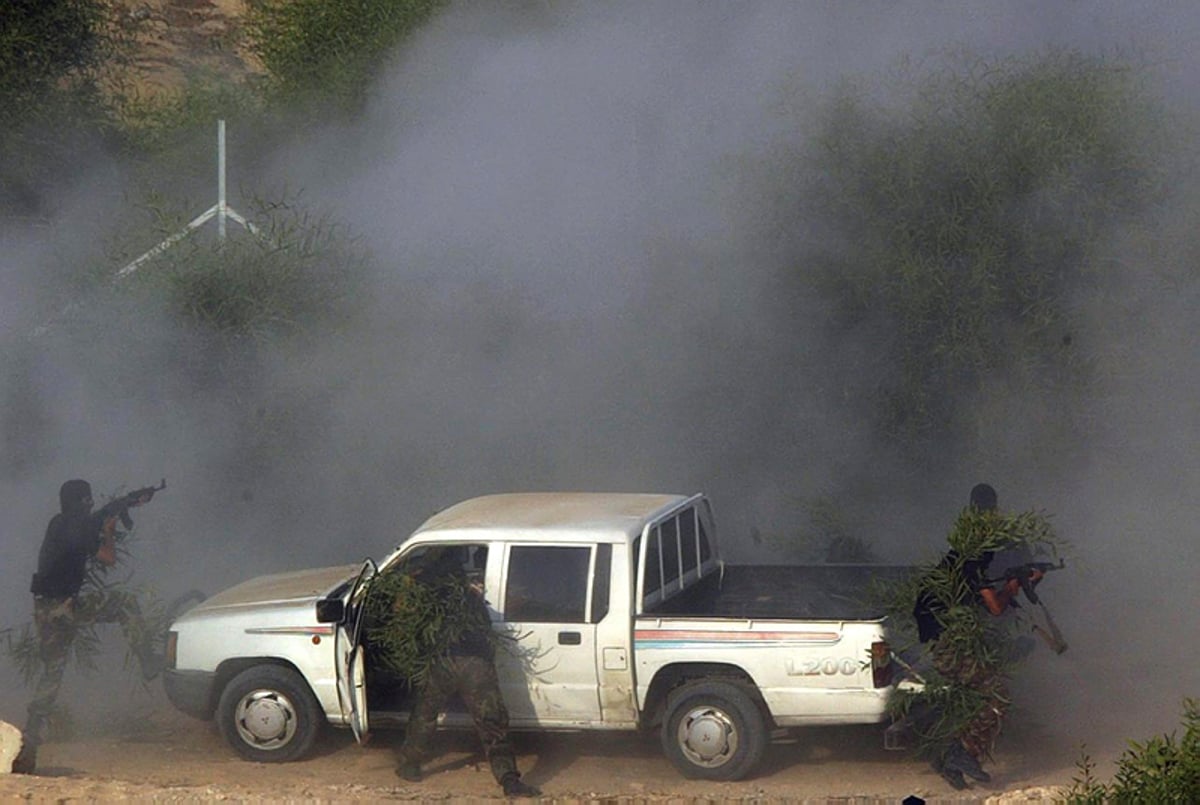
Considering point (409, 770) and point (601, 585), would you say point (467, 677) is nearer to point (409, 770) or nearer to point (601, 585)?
point (409, 770)

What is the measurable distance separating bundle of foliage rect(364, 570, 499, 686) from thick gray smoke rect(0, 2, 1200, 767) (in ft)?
11.6

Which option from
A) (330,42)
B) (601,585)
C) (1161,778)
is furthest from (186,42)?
(1161,778)

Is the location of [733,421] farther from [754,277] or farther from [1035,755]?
[1035,755]

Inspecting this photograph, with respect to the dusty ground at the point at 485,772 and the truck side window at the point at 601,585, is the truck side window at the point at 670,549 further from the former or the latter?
the dusty ground at the point at 485,772

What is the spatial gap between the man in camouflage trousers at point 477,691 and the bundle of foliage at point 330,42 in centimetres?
853

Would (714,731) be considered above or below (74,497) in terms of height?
below

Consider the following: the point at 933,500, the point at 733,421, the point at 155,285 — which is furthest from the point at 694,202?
the point at 155,285

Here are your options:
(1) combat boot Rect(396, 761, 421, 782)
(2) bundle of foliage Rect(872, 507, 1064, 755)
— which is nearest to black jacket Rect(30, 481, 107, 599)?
(1) combat boot Rect(396, 761, 421, 782)

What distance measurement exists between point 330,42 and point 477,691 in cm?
1219

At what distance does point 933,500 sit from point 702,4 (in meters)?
4.44

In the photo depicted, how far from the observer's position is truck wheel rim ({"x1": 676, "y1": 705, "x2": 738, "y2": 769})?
23.0 feet

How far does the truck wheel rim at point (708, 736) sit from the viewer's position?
7004 mm

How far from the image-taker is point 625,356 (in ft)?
36.7

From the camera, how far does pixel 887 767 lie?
24.1 ft
